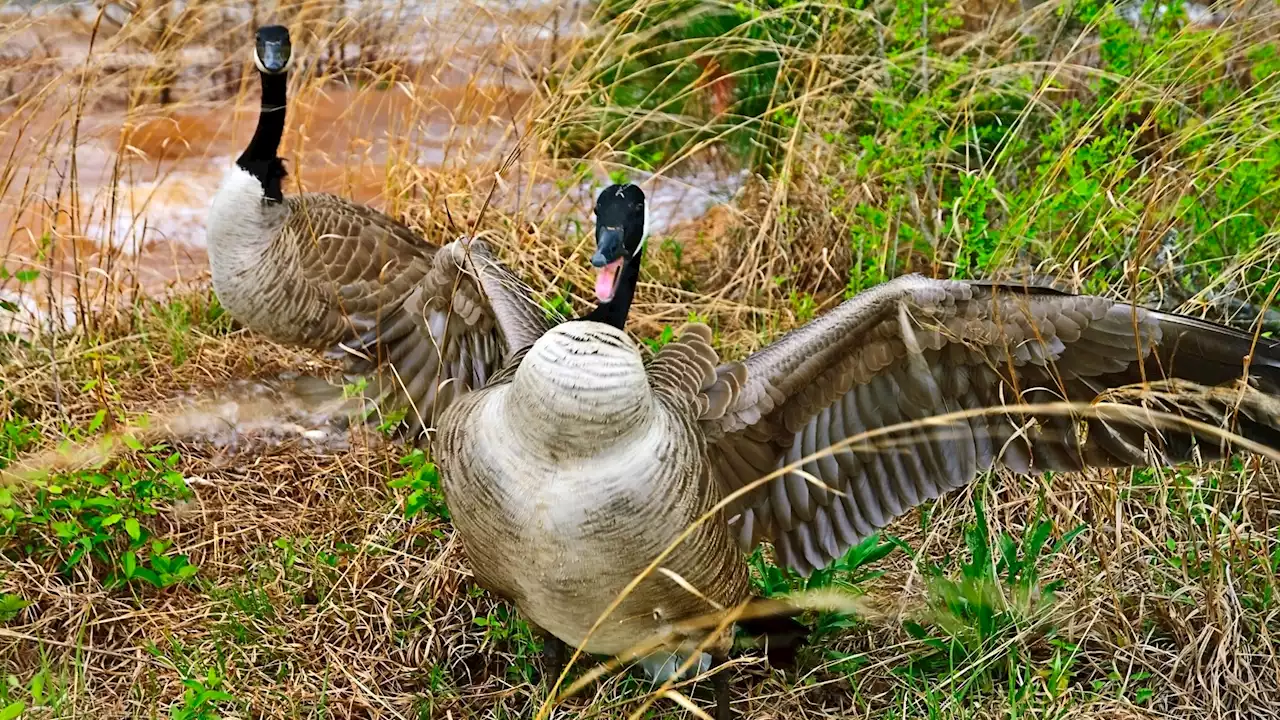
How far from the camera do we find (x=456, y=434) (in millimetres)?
3072

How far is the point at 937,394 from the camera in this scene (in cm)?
331

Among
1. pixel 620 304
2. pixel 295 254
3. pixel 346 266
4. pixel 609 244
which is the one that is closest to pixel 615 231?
pixel 609 244

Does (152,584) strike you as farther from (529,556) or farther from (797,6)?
(797,6)

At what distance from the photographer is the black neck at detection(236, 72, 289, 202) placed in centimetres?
491

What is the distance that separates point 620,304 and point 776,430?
2.32ft

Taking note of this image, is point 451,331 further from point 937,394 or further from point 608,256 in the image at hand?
point 937,394

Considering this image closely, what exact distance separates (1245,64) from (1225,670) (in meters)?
2.96

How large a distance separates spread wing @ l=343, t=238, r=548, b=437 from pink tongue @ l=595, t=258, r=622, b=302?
68 cm

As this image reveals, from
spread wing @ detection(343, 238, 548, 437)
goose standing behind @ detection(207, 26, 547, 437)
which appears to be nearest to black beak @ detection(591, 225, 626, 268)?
spread wing @ detection(343, 238, 548, 437)

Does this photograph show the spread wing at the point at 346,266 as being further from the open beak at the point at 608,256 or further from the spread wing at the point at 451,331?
the open beak at the point at 608,256

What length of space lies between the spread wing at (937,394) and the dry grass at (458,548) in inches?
12.8

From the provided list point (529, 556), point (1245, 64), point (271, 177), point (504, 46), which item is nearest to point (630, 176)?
point (504, 46)

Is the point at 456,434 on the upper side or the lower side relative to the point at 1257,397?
lower

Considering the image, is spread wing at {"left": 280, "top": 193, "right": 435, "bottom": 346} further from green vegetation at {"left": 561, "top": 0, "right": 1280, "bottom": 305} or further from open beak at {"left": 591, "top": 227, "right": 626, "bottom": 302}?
open beak at {"left": 591, "top": 227, "right": 626, "bottom": 302}
